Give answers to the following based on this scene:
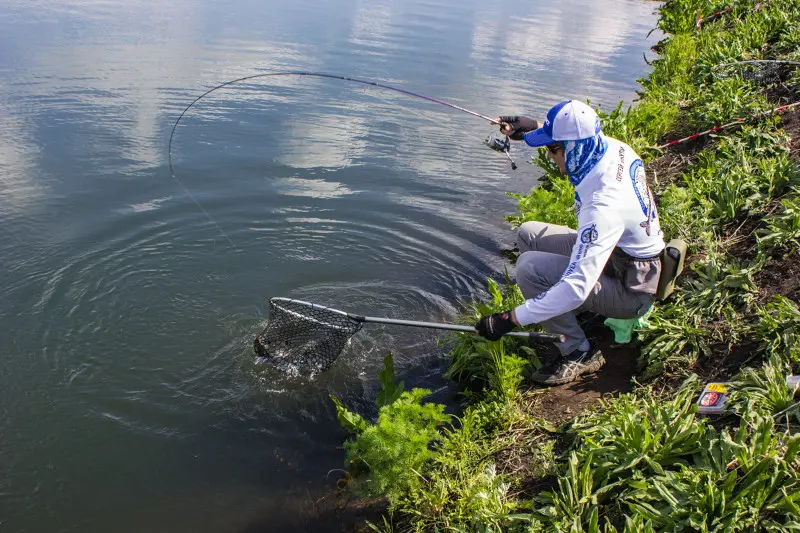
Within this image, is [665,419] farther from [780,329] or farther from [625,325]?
[625,325]

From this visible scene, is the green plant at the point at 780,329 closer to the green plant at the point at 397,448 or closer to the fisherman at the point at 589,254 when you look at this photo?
the fisherman at the point at 589,254

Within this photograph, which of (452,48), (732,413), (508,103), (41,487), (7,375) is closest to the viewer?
(732,413)

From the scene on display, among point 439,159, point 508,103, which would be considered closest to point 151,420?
point 439,159

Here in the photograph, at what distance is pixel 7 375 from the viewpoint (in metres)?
5.64

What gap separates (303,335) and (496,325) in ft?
5.95

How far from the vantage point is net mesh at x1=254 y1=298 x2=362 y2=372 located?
18.0 feet

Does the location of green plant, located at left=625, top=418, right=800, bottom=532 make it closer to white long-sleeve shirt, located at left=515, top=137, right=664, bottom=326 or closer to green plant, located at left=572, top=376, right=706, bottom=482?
green plant, located at left=572, top=376, right=706, bottom=482

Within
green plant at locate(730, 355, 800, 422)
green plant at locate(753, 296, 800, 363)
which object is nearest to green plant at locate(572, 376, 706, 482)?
green plant at locate(730, 355, 800, 422)

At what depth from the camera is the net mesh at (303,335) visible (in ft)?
18.0

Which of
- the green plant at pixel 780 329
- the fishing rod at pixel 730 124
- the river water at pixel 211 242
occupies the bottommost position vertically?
the river water at pixel 211 242

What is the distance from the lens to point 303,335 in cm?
561

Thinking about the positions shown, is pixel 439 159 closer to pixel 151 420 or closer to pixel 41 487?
pixel 151 420

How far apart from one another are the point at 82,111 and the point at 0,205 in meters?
3.60

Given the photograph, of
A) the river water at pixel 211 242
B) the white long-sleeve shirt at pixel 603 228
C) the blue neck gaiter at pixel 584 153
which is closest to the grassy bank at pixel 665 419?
the white long-sleeve shirt at pixel 603 228
